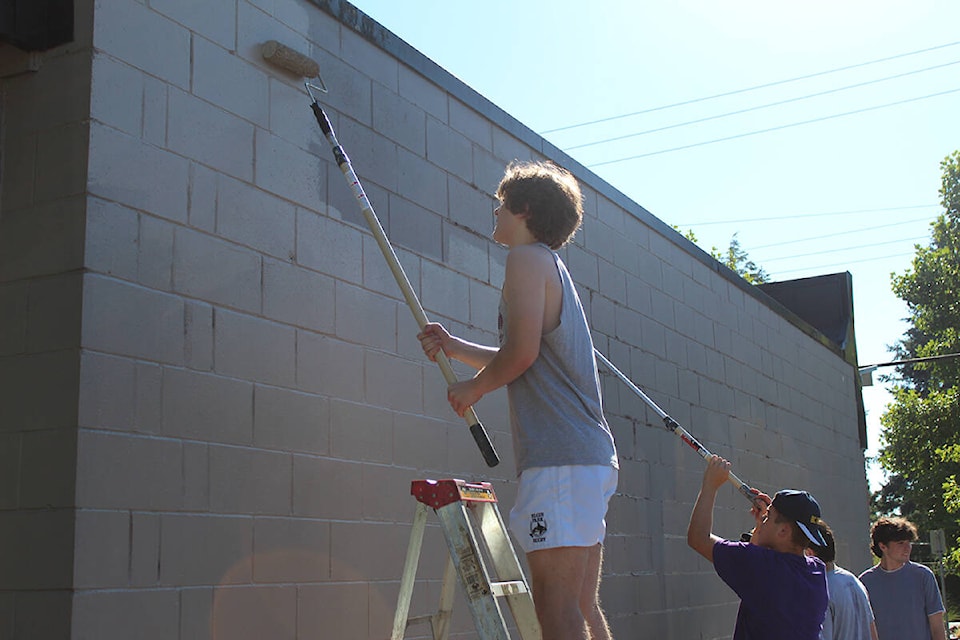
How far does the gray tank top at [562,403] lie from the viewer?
124 inches

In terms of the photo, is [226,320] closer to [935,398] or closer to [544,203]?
[544,203]

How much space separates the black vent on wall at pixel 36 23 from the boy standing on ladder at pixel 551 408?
4.93 feet

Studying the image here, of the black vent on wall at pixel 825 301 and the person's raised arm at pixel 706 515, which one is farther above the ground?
the black vent on wall at pixel 825 301

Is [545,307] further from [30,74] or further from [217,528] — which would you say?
[30,74]

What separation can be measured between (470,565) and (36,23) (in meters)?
2.20

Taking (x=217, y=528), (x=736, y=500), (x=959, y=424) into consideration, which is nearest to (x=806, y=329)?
(x=736, y=500)

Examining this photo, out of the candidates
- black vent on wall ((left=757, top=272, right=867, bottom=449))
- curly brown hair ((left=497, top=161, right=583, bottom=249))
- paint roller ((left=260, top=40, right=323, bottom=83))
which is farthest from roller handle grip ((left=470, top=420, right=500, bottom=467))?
black vent on wall ((left=757, top=272, right=867, bottom=449))

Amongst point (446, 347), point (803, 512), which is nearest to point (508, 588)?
point (446, 347)

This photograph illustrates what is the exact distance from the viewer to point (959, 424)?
25484mm

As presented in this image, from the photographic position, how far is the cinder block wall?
123 inches

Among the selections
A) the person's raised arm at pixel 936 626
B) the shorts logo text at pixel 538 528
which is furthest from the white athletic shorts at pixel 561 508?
the person's raised arm at pixel 936 626

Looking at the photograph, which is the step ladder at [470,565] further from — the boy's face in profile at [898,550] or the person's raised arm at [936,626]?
the person's raised arm at [936,626]

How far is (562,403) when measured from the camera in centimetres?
322

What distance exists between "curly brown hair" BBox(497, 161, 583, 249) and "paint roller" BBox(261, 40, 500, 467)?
Result: 0.45 m
